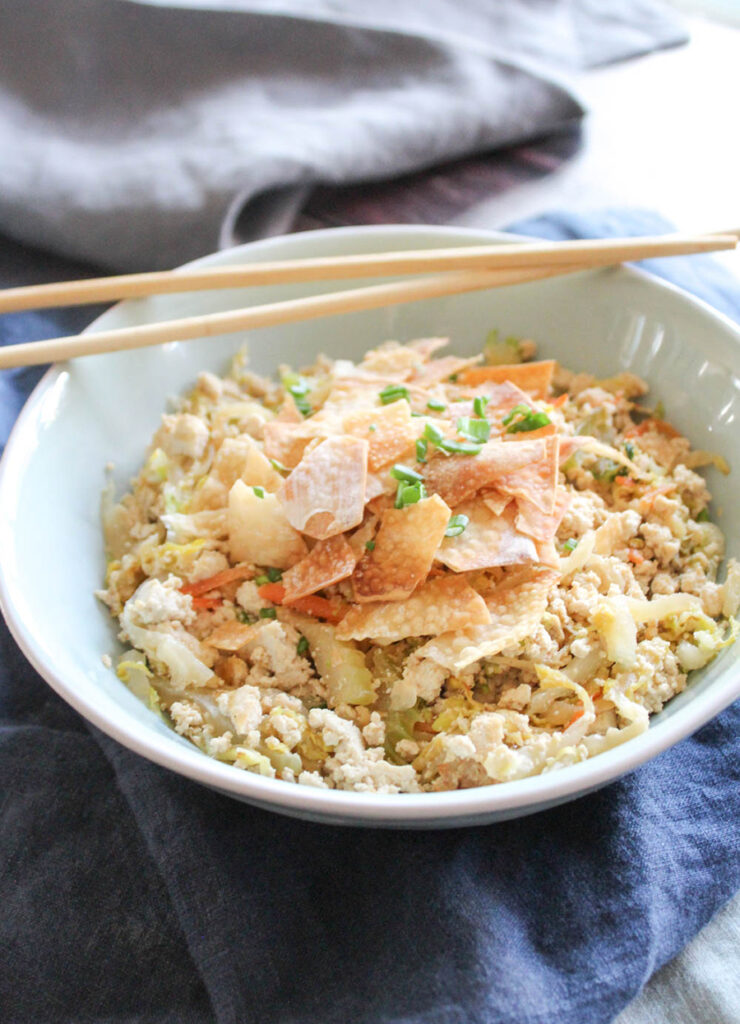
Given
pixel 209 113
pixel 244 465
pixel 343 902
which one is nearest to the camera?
pixel 343 902

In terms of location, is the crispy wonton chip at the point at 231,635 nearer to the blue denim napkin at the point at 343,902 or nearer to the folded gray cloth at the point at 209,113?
the blue denim napkin at the point at 343,902

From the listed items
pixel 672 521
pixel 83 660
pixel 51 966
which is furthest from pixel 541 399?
pixel 51 966

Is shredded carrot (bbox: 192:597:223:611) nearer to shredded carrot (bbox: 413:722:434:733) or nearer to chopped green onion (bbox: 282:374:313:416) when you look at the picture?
shredded carrot (bbox: 413:722:434:733)

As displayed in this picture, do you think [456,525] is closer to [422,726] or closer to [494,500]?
[494,500]

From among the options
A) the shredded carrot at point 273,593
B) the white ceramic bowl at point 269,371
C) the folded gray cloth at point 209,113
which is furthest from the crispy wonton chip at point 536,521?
the folded gray cloth at point 209,113

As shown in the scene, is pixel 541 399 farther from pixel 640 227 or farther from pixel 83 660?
pixel 83 660

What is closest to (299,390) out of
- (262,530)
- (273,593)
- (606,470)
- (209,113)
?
(262,530)

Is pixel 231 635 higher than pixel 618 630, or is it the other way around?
pixel 618 630
